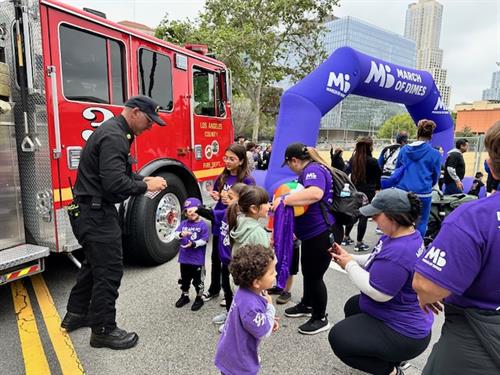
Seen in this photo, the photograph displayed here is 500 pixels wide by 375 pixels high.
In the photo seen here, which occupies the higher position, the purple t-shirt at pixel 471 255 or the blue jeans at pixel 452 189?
the purple t-shirt at pixel 471 255

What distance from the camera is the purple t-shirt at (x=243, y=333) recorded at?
182cm

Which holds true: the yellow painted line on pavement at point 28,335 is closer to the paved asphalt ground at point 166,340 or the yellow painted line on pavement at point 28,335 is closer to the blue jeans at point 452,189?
the paved asphalt ground at point 166,340

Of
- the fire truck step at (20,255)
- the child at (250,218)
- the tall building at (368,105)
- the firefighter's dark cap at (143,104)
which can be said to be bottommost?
the fire truck step at (20,255)

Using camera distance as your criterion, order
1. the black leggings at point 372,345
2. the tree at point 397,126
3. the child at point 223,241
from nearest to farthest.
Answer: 1. the black leggings at point 372,345
2. the child at point 223,241
3. the tree at point 397,126

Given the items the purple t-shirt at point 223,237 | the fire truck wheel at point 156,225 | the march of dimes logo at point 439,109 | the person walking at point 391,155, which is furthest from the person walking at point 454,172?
the purple t-shirt at point 223,237

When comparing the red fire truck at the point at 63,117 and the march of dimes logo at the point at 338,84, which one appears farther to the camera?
the march of dimes logo at the point at 338,84

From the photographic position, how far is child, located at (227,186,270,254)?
8.45 feet

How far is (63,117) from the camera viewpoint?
11.3 feet

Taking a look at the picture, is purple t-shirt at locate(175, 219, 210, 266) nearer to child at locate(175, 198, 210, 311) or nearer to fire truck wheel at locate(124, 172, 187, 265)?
child at locate(175, 198, 210, 311)

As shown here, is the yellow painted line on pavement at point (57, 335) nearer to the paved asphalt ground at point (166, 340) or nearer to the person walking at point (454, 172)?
the paved asphalt ground at point (166, 340)

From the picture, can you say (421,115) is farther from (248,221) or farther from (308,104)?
(248,221)

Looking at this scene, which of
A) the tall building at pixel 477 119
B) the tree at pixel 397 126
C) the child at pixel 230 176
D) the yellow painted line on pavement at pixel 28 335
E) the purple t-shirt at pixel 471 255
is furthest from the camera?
the tree at pixel 397 126

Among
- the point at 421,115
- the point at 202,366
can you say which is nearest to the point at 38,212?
the point at 202,366

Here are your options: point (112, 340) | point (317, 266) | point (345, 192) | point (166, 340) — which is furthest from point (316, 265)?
point (112, 340)
